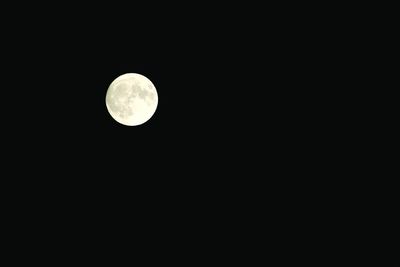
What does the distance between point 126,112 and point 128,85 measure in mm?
508

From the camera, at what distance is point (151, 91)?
23.8 ft

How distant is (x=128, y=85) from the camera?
7094 millimetres

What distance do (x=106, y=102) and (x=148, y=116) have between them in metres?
0.84

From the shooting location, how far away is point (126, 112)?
23.3 ft

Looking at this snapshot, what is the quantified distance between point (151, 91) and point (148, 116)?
19.0 inches

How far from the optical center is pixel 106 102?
723 centimetres

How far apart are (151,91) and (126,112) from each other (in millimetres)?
627

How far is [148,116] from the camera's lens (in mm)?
7266

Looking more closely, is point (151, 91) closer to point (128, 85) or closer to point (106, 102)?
point (128, 85)

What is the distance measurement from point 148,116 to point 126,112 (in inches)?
16.8

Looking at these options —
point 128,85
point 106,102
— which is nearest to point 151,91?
point 128,85
